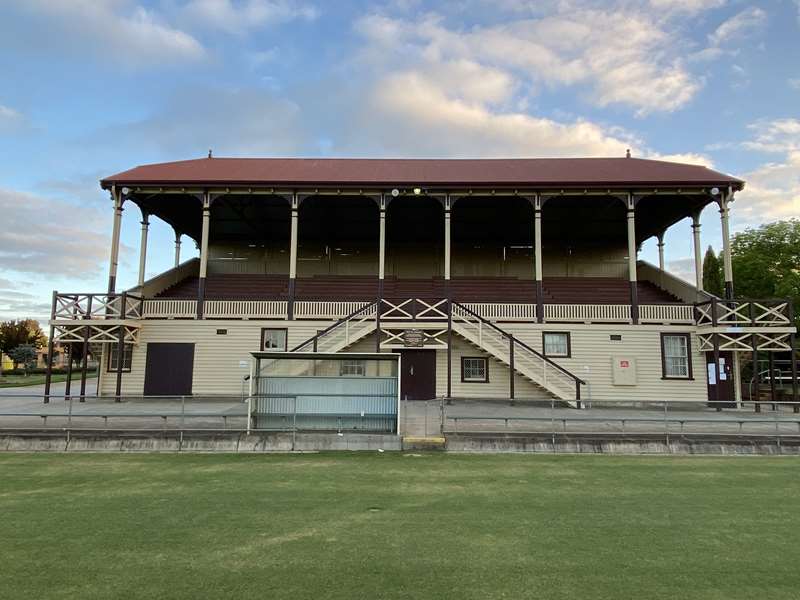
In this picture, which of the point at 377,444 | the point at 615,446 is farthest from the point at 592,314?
the point at 377,444

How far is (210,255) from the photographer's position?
28672 mm

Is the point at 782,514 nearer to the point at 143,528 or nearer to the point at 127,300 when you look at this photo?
the point at 143,528

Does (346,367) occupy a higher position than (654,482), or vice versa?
(346,367)

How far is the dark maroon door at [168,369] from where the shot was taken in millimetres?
20891

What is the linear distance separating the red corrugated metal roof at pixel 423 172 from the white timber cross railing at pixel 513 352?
6257 millimetres

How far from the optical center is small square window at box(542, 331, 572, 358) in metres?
20.9

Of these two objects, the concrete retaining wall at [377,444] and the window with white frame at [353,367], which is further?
the window with white frame at [353,367]

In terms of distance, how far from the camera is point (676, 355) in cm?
2062

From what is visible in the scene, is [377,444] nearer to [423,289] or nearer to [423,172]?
[423,289]

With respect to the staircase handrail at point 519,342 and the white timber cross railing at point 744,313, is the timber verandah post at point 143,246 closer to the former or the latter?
the staircase handrail at point 519,342

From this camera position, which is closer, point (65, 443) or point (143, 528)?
point (143, 528)

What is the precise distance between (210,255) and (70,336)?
33.2 ft

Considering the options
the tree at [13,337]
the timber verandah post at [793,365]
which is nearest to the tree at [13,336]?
the tree at [13,337]

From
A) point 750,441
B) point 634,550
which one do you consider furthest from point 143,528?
point 750,441
